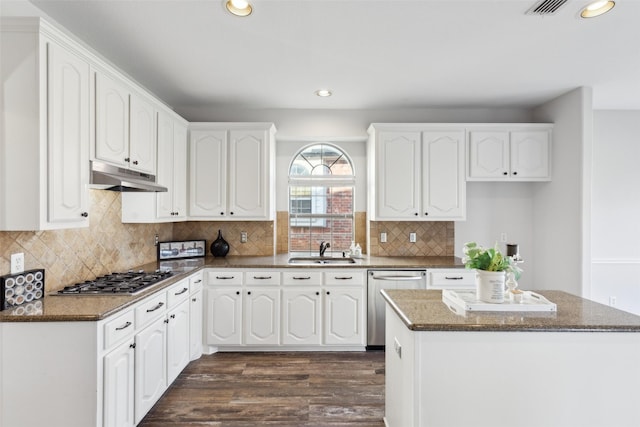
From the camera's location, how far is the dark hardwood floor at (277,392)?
233 cm

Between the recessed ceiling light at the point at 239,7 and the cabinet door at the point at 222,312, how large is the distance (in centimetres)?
237

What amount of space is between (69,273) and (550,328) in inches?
116

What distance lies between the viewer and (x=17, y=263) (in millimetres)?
1928

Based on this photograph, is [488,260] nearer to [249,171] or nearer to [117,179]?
Result: [117,179]

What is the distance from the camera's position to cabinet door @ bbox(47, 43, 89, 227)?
179 cm

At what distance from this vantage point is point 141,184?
2.45m

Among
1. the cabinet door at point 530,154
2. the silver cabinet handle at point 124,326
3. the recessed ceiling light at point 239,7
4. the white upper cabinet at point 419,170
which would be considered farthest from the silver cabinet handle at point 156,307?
the cabinet door at point 530,154

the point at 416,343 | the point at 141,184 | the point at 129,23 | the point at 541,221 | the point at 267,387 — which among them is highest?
the point at 129,23

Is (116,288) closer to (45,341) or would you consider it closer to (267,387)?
(45,341)

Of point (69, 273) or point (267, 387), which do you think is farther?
point (267, 387)

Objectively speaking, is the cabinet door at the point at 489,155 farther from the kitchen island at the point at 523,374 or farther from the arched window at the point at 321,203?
the kitchen island at the point at 523,374

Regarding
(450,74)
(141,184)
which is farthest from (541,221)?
(141,184)

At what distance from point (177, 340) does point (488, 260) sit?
2400 mm

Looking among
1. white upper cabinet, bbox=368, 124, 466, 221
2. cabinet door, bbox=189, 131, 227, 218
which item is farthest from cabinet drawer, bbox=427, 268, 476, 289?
cabinet door, bbox=189, 131, 227, 218
